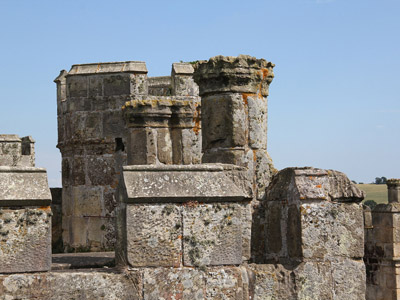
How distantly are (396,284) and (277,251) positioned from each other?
32.6ft

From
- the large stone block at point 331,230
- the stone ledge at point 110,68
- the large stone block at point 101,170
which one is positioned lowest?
the large stone block at point 331,230

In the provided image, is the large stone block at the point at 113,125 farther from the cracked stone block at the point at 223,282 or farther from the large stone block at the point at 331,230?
the cracked stone block at the point at 223,282

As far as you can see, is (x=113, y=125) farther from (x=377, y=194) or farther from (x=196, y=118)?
(x=377, y=194)

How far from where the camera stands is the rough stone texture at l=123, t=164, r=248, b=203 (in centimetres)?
457

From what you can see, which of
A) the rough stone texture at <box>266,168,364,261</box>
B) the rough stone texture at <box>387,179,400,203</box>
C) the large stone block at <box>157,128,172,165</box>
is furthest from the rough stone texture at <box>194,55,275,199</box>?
the rough stone texture at <box>387,179,400,203</box>

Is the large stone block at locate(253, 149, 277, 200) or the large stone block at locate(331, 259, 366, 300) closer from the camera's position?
the large stone block at locate(331, 259, 366, 300)

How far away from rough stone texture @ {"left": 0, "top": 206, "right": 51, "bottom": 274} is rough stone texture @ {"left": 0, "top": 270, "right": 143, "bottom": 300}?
67 mm

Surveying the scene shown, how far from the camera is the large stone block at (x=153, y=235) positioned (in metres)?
4.52

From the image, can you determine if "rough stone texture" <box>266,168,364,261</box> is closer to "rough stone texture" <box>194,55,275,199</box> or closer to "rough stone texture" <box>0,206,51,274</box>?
"rough stone texture" <box>194,55,275,199</box>

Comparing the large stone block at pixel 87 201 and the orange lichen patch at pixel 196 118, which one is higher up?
the orange lichen patch at pixel 196 118

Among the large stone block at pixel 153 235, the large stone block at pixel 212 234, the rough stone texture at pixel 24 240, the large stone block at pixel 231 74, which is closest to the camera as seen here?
the rough stone texture at pixel 24 240

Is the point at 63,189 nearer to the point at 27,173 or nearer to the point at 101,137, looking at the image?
the point at 101,137

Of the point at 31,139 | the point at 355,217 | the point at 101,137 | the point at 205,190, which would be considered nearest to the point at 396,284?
the point at 101,137

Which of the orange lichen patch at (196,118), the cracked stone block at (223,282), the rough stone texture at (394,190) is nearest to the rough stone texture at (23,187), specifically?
the cracked stone block at (223,282)
